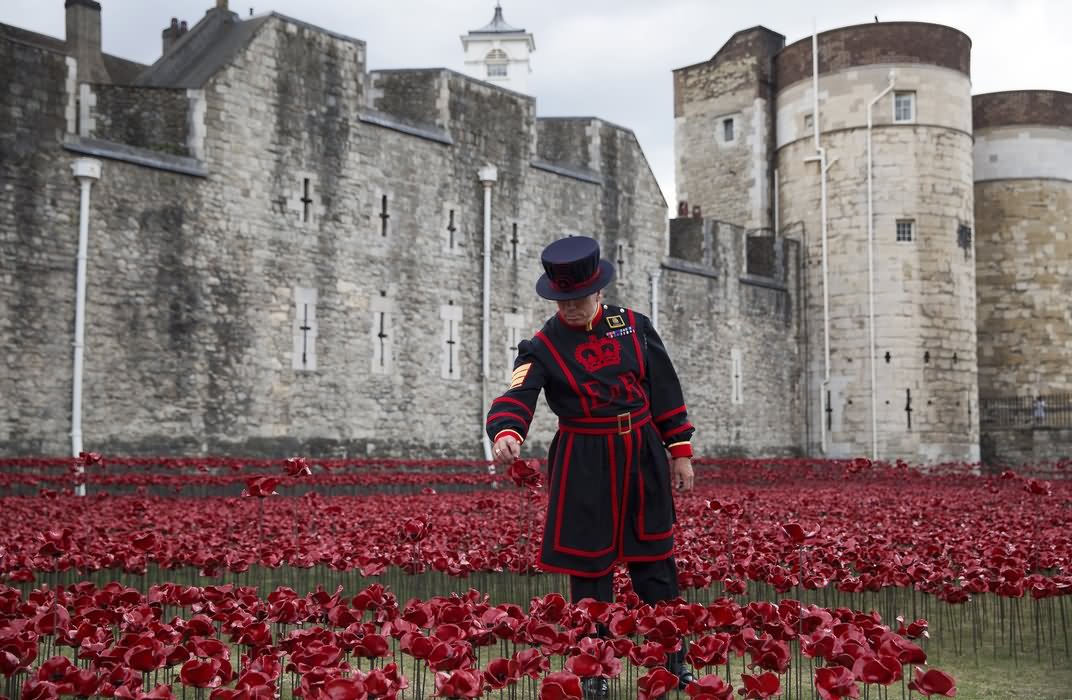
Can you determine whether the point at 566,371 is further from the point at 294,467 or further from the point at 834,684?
the point at 294,467

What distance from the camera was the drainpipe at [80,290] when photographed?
50.8 ft

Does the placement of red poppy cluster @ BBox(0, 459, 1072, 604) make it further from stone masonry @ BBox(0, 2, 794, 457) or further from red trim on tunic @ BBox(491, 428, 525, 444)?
stone masonry @ BBox(0, 2, 794, 457)

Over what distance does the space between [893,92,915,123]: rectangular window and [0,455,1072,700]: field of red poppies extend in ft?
50.7

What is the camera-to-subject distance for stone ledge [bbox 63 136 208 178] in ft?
52.6

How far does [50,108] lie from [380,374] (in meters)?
6.85

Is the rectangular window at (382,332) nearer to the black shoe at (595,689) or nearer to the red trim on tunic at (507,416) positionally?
the red trim on tunic at (507,416)

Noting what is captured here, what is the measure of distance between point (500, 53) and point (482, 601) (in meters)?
58.8

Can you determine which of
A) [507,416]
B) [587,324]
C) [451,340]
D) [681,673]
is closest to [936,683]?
[681,673]

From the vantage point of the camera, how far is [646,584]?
4934 mm

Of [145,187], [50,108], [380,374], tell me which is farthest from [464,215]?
[50,108]

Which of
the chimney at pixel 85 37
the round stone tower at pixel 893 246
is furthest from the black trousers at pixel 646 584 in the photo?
the round stone tower at pixel 893 246

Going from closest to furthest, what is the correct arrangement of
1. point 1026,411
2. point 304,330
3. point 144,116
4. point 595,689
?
point 595,689
point 144,116
point 304,330
point 1026,411

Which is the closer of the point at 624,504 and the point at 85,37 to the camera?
the point at 624,504

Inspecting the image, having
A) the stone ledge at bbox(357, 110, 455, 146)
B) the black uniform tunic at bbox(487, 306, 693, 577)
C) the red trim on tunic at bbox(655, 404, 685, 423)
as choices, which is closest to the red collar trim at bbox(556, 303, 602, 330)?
the black uniform tunic at bbox(487, 306, 693, 577)
